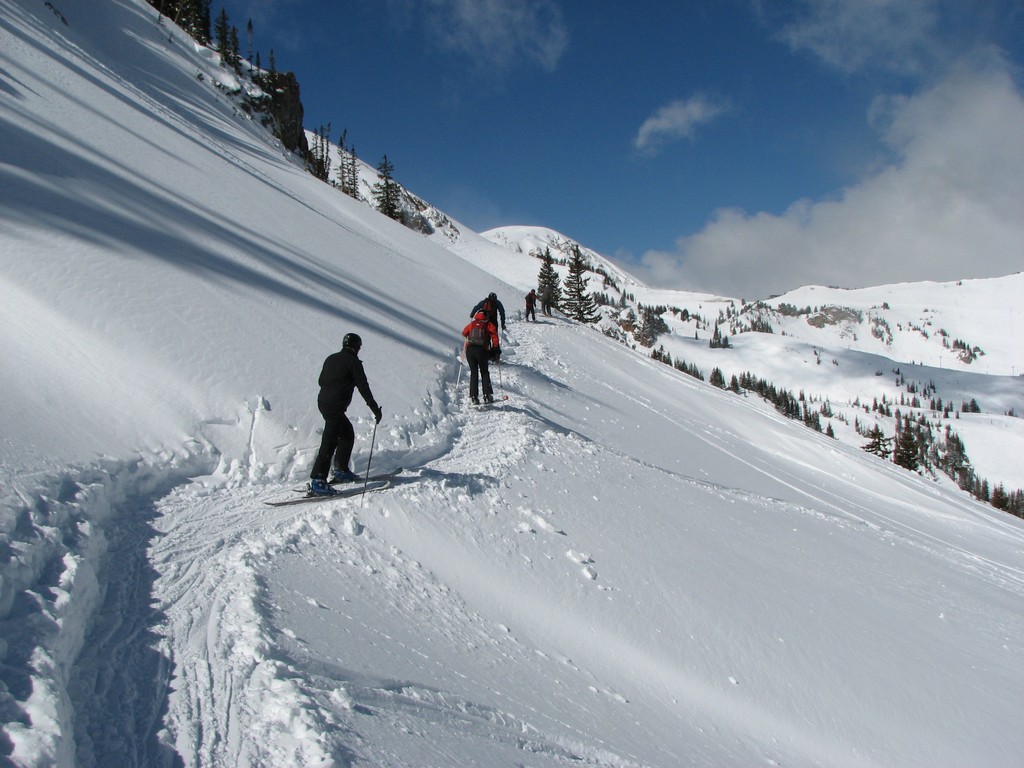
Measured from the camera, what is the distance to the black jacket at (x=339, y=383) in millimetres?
6602

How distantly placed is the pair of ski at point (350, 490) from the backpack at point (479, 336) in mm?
4400

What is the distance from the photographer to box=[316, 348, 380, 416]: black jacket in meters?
6.60

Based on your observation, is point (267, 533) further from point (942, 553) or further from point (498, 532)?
point (942, 553)

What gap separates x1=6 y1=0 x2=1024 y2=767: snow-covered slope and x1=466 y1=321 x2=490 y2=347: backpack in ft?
3.98

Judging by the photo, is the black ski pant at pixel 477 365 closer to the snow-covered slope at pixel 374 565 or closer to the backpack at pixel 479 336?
the backpack at pixel 479 336

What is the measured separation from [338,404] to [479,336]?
4923 mm

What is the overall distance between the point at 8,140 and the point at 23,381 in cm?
861

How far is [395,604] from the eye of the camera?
490 centimetres

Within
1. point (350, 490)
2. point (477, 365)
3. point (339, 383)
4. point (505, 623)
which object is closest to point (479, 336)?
point (477, 365)

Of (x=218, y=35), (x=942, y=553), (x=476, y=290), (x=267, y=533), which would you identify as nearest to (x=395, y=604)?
(x=267, y=533)

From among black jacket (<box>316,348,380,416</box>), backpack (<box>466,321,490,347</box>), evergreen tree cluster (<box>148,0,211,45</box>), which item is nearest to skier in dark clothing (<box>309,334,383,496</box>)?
black jacket (<box>316,348,380,416</box>)

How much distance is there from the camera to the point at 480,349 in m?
11.2

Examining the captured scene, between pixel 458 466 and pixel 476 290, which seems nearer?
pixel 458 466

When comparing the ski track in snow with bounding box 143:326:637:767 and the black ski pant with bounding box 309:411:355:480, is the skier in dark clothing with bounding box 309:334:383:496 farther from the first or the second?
the ski track in snow with bounding box 143:326:637:767
